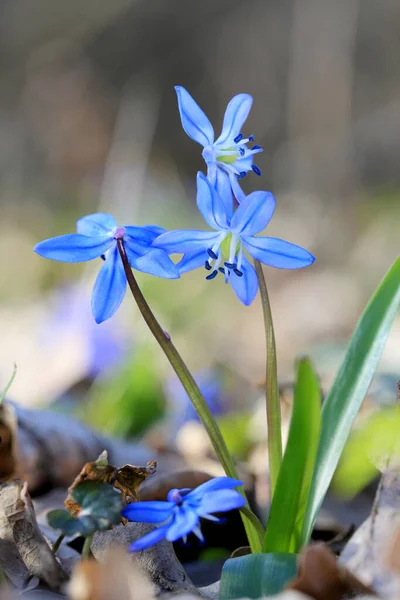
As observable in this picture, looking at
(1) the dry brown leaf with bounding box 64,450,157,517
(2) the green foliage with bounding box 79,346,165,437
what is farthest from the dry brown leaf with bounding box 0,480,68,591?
(2) the green foliage with bounding box 79,346,165,437

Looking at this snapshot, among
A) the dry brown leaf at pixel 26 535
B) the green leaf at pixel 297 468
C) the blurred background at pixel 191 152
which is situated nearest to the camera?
the green leaf at pixel 297 468

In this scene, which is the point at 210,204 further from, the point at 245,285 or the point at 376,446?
the point at 376,446

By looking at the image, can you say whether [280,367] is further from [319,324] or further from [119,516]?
[119,516]

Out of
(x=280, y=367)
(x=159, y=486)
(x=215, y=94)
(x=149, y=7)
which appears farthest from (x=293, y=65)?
(x=159, y=486)

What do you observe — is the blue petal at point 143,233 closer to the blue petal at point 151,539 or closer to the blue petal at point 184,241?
the blue petal at point 184,241

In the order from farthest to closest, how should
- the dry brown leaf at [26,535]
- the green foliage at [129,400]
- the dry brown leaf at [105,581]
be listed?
the green foliage at [129,400] → the dry brown leaf at [26,535] → the dry brown leaf at [105,581]

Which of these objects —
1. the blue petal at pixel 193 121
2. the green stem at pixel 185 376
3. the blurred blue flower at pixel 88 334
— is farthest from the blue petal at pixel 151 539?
the blurred blue flower at pixel 88 334
